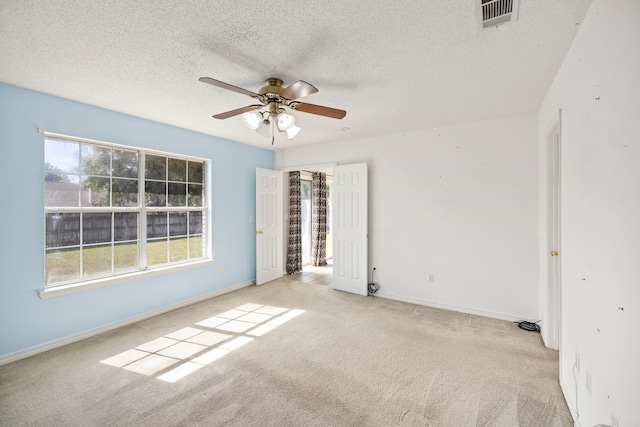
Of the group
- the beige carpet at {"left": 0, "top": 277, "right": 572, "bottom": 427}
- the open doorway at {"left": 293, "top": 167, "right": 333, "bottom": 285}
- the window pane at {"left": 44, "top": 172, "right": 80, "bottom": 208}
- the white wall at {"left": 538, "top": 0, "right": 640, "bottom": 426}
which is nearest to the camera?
the white wall at {"left": 538, "top": 0, "right": 640, "bottom": 426}

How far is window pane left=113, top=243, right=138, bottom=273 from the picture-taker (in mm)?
3373

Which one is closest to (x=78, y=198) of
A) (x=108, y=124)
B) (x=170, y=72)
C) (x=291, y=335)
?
(x=108, y=124)

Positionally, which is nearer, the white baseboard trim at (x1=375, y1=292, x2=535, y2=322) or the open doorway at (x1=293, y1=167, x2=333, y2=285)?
the white baseboard trim at (x1=375, y1=292, x2=535, y2=322)

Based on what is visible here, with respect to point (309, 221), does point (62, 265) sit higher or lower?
lower

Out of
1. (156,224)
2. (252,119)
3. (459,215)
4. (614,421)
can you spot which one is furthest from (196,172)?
(614,421)

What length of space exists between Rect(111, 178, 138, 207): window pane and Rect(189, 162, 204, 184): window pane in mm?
802

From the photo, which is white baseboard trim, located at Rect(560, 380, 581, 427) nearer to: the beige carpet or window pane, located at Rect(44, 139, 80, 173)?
the beige carpet

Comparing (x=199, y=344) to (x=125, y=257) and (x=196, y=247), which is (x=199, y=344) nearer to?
(x=125, y=257)

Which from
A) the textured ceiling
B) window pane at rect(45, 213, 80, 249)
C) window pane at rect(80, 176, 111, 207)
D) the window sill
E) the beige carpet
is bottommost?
the beige carpet

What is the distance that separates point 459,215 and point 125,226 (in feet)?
14.1

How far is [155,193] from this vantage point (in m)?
3.77

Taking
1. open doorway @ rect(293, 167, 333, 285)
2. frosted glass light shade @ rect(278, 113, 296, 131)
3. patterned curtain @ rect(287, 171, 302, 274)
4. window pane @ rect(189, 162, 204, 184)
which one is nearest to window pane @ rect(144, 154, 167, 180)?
window pane @ rect(189, 162, 204, 184)

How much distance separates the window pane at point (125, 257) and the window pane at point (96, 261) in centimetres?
7

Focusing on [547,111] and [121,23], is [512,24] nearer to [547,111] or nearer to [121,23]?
[547,111]
